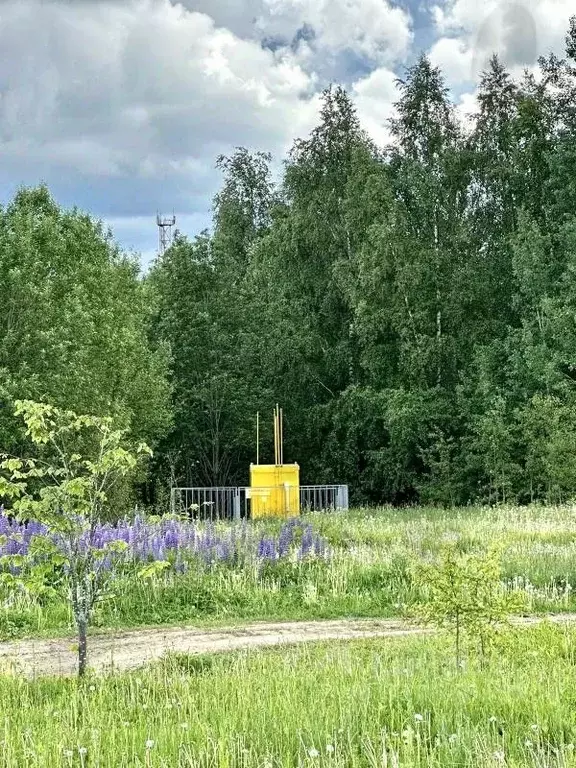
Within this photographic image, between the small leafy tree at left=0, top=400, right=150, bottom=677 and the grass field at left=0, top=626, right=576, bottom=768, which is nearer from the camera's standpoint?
the grass field at left=0, top=626, right=576, bottom=768

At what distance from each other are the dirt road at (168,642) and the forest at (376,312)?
1404 centimetres

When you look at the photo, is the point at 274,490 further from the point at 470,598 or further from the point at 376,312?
the point at 470,598

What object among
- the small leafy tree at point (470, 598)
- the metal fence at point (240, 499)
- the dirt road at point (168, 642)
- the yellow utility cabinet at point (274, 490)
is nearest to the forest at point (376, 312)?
the metal fence at point (240, 499)

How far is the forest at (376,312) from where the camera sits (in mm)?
26438

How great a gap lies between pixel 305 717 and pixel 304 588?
6.73m

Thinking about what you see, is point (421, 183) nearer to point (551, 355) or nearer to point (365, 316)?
point (365, 316)

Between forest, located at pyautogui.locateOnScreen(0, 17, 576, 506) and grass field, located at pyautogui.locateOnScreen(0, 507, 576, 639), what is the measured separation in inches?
429

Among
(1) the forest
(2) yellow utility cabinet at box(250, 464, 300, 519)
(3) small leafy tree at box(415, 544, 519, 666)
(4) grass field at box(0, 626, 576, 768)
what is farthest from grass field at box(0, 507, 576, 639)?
(1) the forest

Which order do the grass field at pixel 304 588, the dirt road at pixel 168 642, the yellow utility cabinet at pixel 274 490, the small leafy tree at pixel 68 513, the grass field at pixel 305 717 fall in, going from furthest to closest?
the yellow utility cabinet at pixel 274 490, the grass field at pixel 304 588, the dirt road at pixel 168 642, the small leafy tree at pixel 68 513, the grass field at pixel 305 717

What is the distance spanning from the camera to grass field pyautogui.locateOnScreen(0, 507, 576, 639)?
10.5 m

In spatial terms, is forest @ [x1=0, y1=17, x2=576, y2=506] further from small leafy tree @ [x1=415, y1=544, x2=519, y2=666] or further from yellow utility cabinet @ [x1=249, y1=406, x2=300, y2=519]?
small leafy tree @ [x1=415, y1=544, x2=519, y2=666]

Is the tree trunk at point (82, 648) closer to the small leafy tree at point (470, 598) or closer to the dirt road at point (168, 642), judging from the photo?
the dirt road at point (168, 642)

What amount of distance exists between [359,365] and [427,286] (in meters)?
4.46

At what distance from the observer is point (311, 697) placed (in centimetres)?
552
